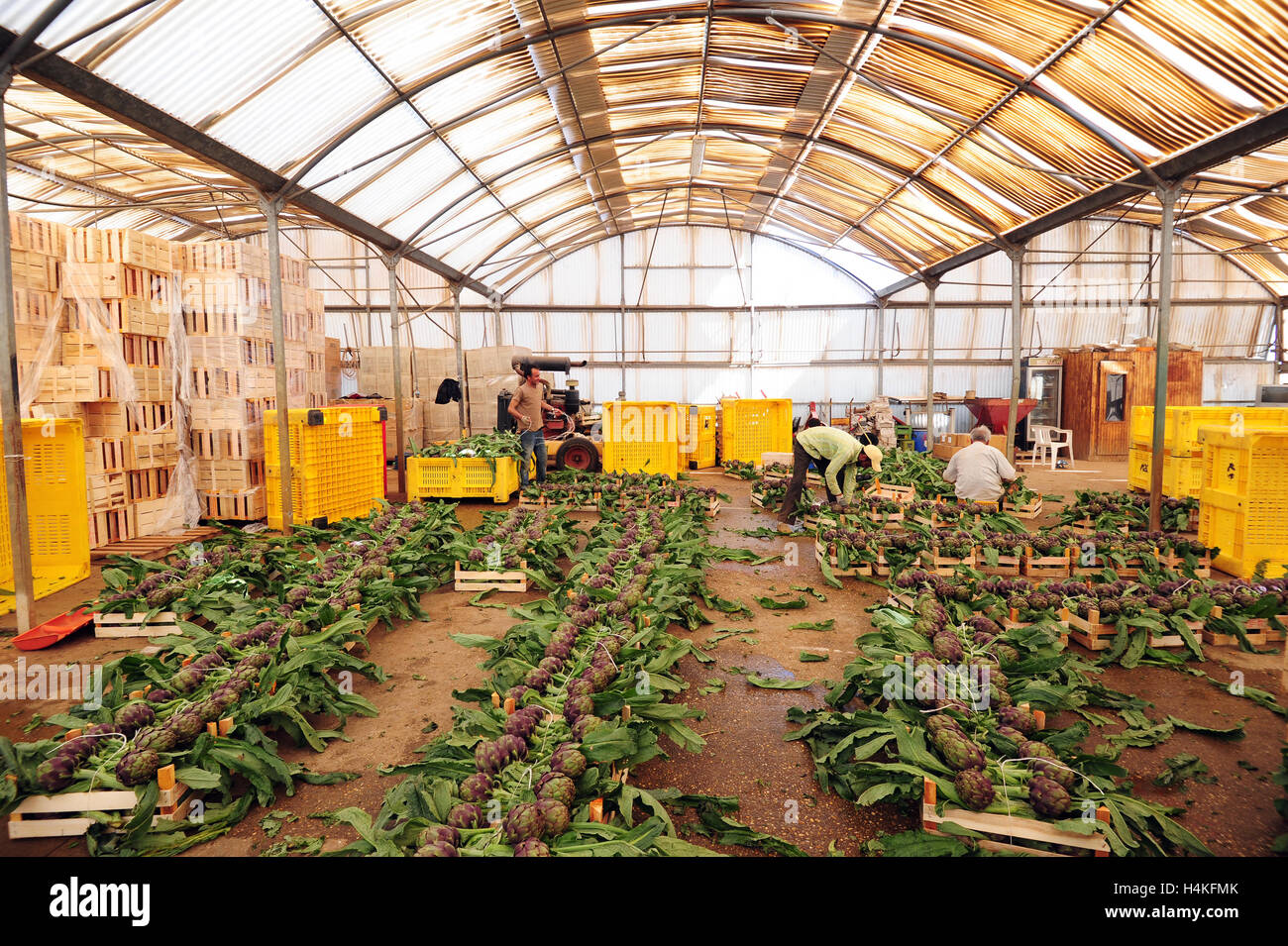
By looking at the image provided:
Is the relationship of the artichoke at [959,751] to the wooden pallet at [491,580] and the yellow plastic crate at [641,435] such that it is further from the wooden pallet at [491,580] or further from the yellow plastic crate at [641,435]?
the yellow plastic crate at [641,435]

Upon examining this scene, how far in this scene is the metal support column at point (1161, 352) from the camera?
8469 mm

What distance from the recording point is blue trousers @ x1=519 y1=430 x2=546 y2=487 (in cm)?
1184

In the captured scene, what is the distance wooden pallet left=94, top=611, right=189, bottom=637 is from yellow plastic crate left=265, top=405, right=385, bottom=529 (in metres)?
3.55

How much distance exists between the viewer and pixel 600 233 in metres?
24.2

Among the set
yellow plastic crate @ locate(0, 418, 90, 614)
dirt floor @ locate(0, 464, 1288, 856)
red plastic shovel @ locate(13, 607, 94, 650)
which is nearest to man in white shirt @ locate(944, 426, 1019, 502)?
dirt floor @ locate(0, 464, 1288, 856)

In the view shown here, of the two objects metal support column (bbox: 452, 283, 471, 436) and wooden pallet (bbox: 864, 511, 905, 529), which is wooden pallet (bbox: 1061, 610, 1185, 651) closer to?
wooden pallet (bbox: 864, 511, 905, 529)

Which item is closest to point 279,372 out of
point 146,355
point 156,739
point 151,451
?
point 146,355

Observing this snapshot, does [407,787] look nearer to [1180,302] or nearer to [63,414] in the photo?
[63,414]

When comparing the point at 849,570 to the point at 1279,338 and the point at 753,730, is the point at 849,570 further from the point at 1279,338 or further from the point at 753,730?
the point at 1279,338

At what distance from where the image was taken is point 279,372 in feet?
30.6

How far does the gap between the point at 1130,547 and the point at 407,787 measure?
747 cm

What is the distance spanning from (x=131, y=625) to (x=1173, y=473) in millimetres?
12840

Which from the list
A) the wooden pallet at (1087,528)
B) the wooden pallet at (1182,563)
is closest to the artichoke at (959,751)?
the wooden pallet at (1182,563)

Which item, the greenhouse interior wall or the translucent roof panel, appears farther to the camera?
the greenhouse interior wall
